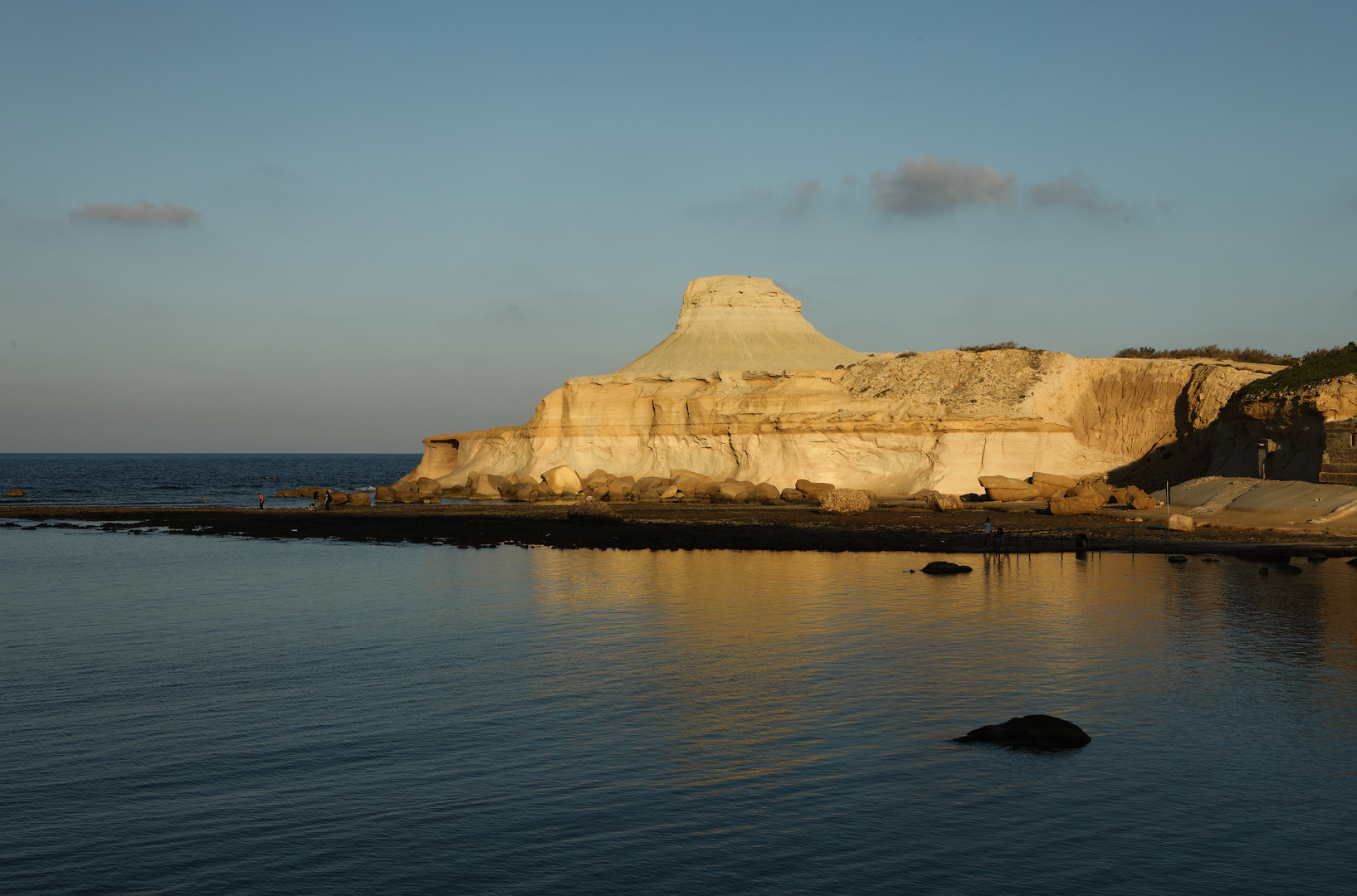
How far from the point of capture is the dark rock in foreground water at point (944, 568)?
26609 mm

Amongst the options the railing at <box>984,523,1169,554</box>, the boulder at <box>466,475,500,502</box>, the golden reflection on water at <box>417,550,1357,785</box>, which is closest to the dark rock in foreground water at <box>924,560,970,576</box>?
the golden reflection on water at <box>417,550,1357,785</box>

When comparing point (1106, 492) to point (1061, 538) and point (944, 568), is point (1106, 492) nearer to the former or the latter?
point (1061, 538)

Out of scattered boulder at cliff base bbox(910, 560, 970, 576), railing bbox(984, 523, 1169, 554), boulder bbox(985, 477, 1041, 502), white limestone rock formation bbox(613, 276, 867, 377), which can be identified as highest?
white limestone rock formation bbox(613, 276, 867, 377)

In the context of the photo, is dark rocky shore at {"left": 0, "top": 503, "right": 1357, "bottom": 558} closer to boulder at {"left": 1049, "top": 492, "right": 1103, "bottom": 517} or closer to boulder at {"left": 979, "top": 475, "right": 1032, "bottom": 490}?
boulder at {"left": 1049, "top": 492, "right": 1103, "bottom": 517}

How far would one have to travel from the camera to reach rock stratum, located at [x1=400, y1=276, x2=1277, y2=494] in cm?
6016

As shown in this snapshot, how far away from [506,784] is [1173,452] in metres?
54.3

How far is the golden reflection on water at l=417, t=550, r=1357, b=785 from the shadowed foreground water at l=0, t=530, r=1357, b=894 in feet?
0.28

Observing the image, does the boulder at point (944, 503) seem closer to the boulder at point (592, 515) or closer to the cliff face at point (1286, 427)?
the cliff face at point (1286, 427)

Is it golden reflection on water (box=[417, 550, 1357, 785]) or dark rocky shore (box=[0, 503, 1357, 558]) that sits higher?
dark rocky shore (box=[0, 503, 1357, 558])

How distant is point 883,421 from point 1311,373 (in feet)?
81.2

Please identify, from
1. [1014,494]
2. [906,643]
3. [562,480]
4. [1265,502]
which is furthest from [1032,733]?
[562,480]

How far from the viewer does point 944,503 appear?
50.4 m

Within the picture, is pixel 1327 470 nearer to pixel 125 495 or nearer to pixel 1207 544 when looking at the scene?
pixel 1207 544

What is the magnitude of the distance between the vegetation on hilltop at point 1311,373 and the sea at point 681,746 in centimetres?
2274
